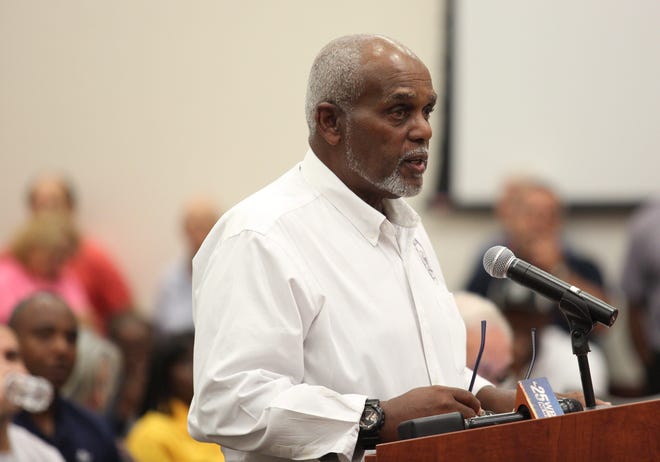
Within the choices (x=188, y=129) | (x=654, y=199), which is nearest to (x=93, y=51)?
(x=188, y=129)

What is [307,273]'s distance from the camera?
7.45 ft

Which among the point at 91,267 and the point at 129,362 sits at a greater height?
the point at 91,267

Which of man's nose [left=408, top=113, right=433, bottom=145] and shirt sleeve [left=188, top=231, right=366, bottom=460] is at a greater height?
man's nose [left=408, top=113, right=433, bottom=145]

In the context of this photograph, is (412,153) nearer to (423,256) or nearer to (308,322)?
(423,256)

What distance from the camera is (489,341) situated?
140 inches

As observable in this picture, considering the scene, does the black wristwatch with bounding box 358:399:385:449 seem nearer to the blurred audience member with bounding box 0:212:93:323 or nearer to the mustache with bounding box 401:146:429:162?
the mustache with bounding box 401:146:429:162

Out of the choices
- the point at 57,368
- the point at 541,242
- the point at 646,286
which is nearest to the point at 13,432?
the point at 57,368

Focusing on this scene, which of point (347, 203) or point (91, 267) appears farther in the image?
point (91, 267)

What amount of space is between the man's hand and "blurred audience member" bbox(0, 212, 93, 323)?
4.03 m

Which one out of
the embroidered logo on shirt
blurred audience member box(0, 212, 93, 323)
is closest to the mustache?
the embroidered logo on shirt

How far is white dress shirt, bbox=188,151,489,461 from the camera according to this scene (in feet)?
6.95

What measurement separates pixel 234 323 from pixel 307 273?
0.60ft

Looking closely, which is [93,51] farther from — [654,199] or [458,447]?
[458,447]

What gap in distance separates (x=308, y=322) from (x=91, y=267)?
4750 mm
